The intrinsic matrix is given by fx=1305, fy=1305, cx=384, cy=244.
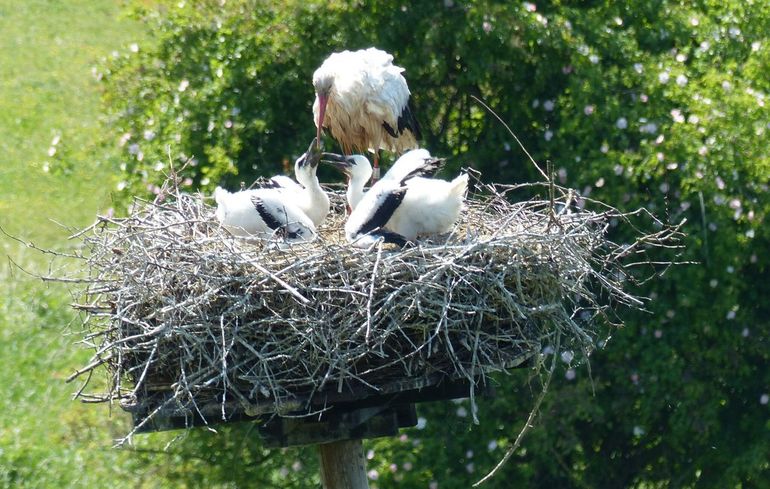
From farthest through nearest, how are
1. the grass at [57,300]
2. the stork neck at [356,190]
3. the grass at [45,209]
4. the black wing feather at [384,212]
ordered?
the grass at [45,209] → the grass at [57,300] → the stork neck at [356,190] → the black wing feather at [384,212]

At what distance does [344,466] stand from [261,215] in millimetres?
1161

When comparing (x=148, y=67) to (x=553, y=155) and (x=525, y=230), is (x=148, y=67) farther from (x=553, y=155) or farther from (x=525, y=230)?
(x=525, y=230)

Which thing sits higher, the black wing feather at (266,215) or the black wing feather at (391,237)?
the black wing feather at (266,215)

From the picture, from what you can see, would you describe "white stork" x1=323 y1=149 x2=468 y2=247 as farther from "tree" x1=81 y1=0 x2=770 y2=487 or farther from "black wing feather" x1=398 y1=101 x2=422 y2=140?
"tree" x1=81 y1=0 x2=770 y2=487

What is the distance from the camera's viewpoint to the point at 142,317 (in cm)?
477

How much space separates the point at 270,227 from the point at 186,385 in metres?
1.26

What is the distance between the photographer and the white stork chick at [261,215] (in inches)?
214

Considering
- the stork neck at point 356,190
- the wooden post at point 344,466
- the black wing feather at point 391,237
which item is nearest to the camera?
the wooden post at point 344,466

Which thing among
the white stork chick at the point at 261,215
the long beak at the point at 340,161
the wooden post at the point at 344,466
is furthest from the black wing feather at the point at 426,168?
the wooden post at the point at 344,466

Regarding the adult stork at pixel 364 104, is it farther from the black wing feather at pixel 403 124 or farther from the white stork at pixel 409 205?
the white stork at pixel 409 205

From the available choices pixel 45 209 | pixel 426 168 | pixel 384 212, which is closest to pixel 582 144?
pixel 426 168

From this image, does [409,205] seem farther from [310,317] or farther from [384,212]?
[310,317]

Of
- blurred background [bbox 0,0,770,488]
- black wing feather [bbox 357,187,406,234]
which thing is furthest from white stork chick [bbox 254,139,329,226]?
blurred background [bbox 0,0,770,488]

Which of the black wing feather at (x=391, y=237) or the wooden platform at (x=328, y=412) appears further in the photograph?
the black wing feather at (x=391, y=237)
